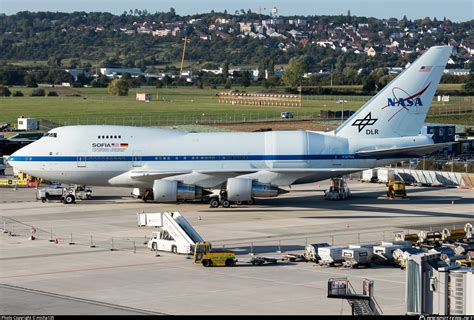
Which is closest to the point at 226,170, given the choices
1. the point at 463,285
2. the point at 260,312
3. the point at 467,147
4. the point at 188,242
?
the point at 188,242

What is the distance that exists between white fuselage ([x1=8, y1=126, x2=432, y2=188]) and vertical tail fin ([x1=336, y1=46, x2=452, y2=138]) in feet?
6.30

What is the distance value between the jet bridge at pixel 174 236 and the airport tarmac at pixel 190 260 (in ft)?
2.22

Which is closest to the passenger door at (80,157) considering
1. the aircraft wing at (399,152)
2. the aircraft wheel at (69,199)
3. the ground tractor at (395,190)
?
the aircraft wheel at (69,199)

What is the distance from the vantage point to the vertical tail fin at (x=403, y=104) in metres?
71.9

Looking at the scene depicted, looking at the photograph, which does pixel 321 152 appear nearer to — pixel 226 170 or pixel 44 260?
pixel 226 170

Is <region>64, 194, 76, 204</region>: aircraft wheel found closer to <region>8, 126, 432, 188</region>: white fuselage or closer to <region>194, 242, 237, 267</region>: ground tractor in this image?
<region>8, 126, 432, 188</region>: white fuselage

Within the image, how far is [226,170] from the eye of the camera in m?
68.4

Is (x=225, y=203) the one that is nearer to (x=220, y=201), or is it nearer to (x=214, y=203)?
(x=220, y=201)

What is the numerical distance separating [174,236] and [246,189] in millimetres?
15154

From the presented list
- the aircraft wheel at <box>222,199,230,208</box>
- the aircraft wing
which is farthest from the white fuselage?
the aircraft wheel at <box>222,199,230,208</box>

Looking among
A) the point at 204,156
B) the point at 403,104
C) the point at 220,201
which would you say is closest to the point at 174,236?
the point at 220,201

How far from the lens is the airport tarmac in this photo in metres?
41.3

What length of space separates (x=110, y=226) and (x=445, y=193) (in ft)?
89.1

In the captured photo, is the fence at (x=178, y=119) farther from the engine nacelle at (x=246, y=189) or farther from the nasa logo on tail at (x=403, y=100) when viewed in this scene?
the engine nacelle at (x=246, y=189)
